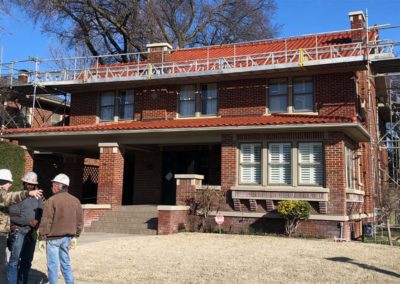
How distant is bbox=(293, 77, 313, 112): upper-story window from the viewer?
18141 mm

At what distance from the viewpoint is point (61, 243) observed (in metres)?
6.50

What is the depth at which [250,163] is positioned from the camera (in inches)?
655

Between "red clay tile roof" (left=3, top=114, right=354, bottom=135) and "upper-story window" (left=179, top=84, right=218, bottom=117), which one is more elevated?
"upper-story window" (left=179, top=84, right=218, bottom=117)

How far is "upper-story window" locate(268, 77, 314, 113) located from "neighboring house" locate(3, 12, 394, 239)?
0.13ft

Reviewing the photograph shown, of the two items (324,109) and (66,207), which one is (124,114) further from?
(66,207)

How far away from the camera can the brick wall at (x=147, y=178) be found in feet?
68.5

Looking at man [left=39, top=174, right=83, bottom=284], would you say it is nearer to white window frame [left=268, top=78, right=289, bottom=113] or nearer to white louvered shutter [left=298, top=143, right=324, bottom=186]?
white louvered shutter [left=298, top=143, right=324, bottom=186]

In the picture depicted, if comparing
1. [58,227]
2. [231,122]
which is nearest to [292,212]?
[231,122]

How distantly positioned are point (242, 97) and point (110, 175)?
594 centimetres

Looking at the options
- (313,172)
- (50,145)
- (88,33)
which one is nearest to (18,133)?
(50,145)

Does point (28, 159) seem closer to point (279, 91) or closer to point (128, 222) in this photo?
point (128, 222)

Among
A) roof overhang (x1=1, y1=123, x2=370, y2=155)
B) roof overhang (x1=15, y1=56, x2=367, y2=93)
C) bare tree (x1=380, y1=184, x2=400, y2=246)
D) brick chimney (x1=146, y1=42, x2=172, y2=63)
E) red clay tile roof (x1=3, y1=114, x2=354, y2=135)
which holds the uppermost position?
brick chimney (x1=146, y1=42, x2=172, y2=63)

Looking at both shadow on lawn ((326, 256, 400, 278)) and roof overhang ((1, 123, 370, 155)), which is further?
roof overhang ((1, 123, 370, 155))

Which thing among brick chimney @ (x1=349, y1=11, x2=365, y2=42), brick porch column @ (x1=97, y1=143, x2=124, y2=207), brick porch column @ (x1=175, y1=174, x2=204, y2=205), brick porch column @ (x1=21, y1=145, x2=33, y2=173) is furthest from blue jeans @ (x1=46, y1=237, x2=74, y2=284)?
brick chimney @ (x1=349, y1=11, x2=365, y2=42)
